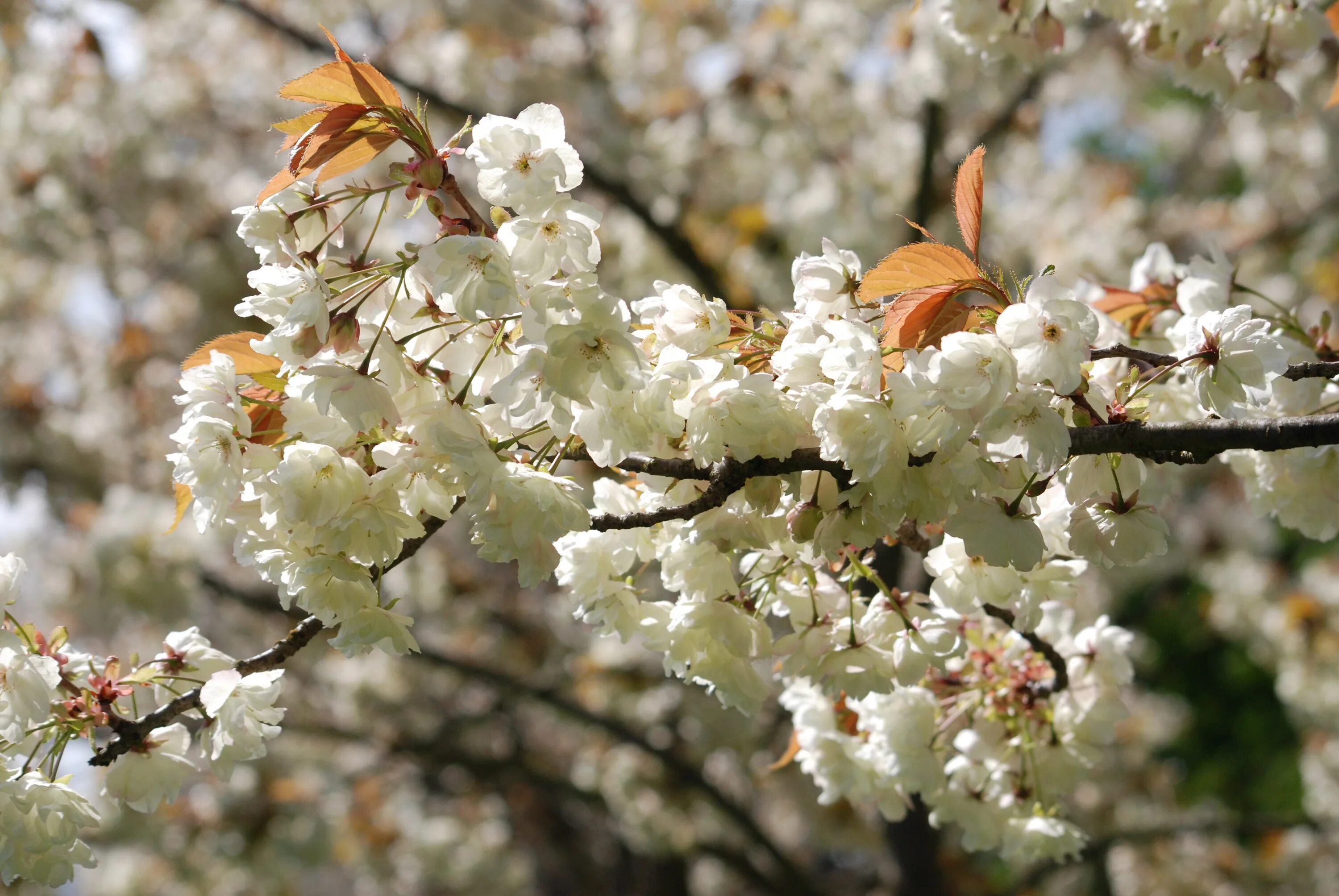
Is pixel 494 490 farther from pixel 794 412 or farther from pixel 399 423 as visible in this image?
pixel 794 412

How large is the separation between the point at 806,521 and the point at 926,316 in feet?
0.70

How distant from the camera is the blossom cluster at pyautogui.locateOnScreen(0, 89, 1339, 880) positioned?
0.88 m

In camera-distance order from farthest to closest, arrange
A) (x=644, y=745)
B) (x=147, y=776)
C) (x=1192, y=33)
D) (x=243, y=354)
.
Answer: (x=644, y=745) → (x=1192, y=33) → (x=147, y=776) → (x=243, y=354)

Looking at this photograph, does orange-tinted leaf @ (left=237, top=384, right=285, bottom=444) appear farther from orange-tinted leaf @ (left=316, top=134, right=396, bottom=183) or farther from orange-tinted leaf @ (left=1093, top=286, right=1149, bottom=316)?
orange-tinted leaf @ (left=1093, top=286, right=1149, bottom=316)

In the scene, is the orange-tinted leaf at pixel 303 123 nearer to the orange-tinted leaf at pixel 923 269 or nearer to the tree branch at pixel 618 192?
the orange-tinted leaf at pixel 923 269

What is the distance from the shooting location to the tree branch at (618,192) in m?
3.20

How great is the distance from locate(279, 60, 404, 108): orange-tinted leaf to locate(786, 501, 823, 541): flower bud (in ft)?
1.70

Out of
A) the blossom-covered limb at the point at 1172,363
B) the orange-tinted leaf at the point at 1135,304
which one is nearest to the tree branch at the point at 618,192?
the orange-tinted leaf at the point at 1135,304

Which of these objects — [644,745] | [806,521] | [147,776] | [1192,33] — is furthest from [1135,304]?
[644,745]

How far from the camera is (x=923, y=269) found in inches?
36.3

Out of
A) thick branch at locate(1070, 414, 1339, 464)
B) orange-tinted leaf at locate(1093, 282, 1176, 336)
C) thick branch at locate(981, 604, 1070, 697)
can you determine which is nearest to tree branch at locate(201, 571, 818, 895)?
thick branch at locate(981, 604, 1070, 697)

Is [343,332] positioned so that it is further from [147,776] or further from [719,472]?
[147,776]

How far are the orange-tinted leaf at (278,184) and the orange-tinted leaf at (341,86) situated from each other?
71mm

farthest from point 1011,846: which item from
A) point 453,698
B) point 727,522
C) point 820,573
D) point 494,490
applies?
point 453,698
